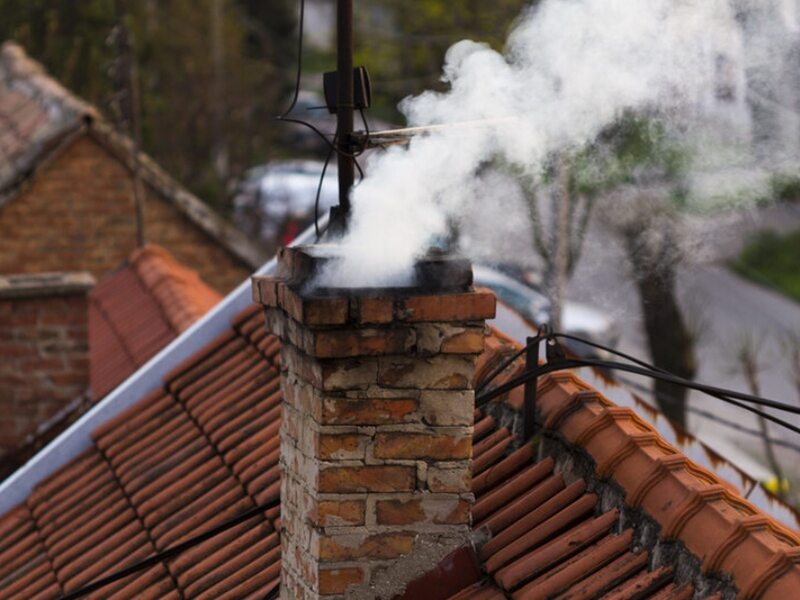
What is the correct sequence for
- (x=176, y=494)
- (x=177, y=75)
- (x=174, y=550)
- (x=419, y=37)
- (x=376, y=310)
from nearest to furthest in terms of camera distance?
(x=376, y=310) → (x=174, y=550) → (x=176, y=494) → (x=419, y=37) → (x=177, y=75)

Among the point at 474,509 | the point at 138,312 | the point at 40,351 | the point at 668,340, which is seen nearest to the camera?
the point at 474,509

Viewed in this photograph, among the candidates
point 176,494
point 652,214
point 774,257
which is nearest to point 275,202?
point 774,257

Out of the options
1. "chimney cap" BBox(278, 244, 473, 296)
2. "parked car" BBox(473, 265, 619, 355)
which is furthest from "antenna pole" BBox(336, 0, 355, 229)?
"parked car" BBox(473, 265, 619, 355)

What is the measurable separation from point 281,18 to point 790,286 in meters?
17.9

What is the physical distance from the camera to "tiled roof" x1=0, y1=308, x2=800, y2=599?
3816mm

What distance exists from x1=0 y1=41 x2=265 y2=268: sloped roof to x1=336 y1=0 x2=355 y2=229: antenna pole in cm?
862

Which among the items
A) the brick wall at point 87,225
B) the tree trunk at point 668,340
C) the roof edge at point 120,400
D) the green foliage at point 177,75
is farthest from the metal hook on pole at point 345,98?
the green foliage at point 177,75

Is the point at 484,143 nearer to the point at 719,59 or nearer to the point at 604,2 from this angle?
the point at 604,2

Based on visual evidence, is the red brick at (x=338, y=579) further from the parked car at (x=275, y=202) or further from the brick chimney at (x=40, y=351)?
the parked car at (x=275, y=202)

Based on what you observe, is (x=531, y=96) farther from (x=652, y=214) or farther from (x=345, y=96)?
(x=652, y=214)

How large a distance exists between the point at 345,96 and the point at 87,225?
915 cm

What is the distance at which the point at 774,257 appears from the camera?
29.2m

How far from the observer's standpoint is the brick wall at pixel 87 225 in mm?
12578

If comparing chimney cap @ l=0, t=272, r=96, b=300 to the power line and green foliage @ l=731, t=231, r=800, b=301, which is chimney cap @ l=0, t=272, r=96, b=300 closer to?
the power line
